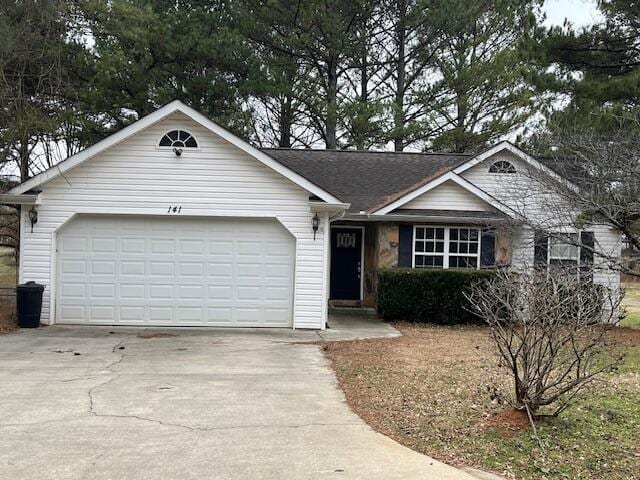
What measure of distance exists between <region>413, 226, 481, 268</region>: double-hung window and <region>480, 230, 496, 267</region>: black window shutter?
101mm

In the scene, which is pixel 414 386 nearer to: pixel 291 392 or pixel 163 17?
pixel 291 392

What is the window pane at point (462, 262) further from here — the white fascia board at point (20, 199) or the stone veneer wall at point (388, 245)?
the white fascia board at point (20, 199)

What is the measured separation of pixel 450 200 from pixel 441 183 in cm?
54

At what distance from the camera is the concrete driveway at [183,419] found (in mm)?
4691

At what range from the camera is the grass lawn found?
4.91 metres

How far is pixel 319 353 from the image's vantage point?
392 inches

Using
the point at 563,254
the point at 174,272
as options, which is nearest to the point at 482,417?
the point at 174,272

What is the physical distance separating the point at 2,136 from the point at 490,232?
11954 millimetres

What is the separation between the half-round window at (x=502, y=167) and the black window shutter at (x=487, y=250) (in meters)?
2.09

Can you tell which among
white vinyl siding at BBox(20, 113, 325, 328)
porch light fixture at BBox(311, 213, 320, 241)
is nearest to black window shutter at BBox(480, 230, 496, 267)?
white vinyl siding at BBox(20, 113, 325, 328)

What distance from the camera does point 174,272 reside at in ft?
41.5

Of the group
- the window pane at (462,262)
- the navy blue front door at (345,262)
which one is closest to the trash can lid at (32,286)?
the navy blue front door at (345,262)

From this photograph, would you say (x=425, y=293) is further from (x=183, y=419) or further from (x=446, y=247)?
(x=183, y=419)

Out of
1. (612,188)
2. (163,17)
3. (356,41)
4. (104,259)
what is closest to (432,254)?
(612,188)
